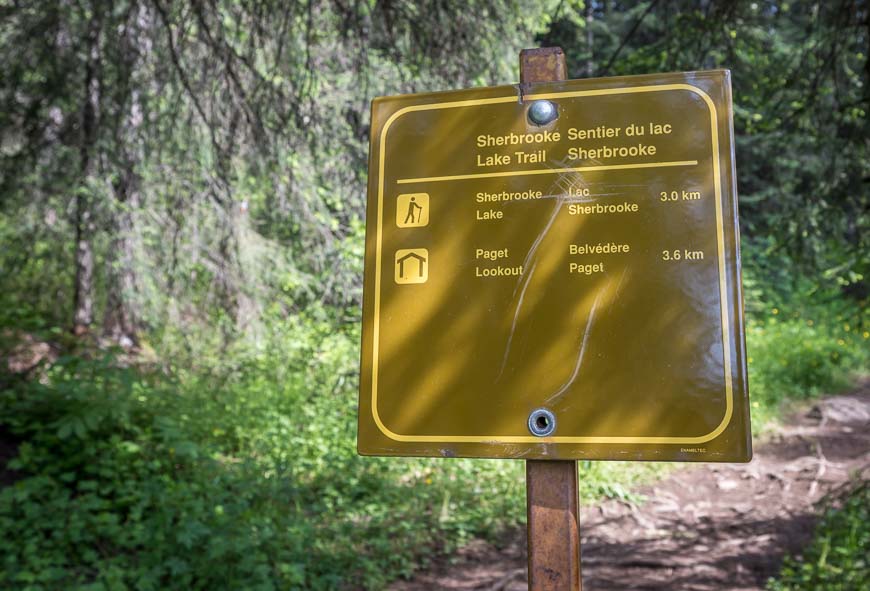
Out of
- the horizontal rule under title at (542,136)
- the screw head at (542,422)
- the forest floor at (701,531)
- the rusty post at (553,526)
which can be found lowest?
the forest floor at (701,531)

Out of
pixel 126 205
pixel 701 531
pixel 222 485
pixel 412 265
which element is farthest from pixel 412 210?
pixel 126 205

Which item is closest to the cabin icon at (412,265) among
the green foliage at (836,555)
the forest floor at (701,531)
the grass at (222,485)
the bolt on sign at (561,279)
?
the bolt on sign at (561,279)

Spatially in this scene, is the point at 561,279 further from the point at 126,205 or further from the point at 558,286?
the point at 126,205

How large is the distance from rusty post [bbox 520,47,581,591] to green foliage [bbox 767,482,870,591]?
9.67ft

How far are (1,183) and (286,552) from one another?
3.71 meters

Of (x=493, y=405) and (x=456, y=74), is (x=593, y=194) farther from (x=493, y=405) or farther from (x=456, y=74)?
(x=456, y=74)

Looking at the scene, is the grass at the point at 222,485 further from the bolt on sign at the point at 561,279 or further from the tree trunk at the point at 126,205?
the bolt on sign at the point at 561,279

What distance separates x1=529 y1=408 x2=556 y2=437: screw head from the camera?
1749mm

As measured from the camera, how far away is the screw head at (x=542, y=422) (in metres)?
1.75

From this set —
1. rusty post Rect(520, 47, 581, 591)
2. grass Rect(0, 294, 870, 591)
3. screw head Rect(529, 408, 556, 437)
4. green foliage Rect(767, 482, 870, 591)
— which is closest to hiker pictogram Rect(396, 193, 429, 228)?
screw head Rect(529, 408, 556, 437)

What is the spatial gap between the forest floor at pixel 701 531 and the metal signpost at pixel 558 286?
3336mm

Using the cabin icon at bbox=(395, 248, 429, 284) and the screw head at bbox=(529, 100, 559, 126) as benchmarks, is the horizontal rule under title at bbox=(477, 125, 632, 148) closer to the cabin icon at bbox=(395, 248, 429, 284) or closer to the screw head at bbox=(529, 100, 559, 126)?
the screw head at bbox=(529, 100, 559, 126)

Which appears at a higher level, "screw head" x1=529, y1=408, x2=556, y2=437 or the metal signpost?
the metal signpost

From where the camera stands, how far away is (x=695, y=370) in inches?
66.8
